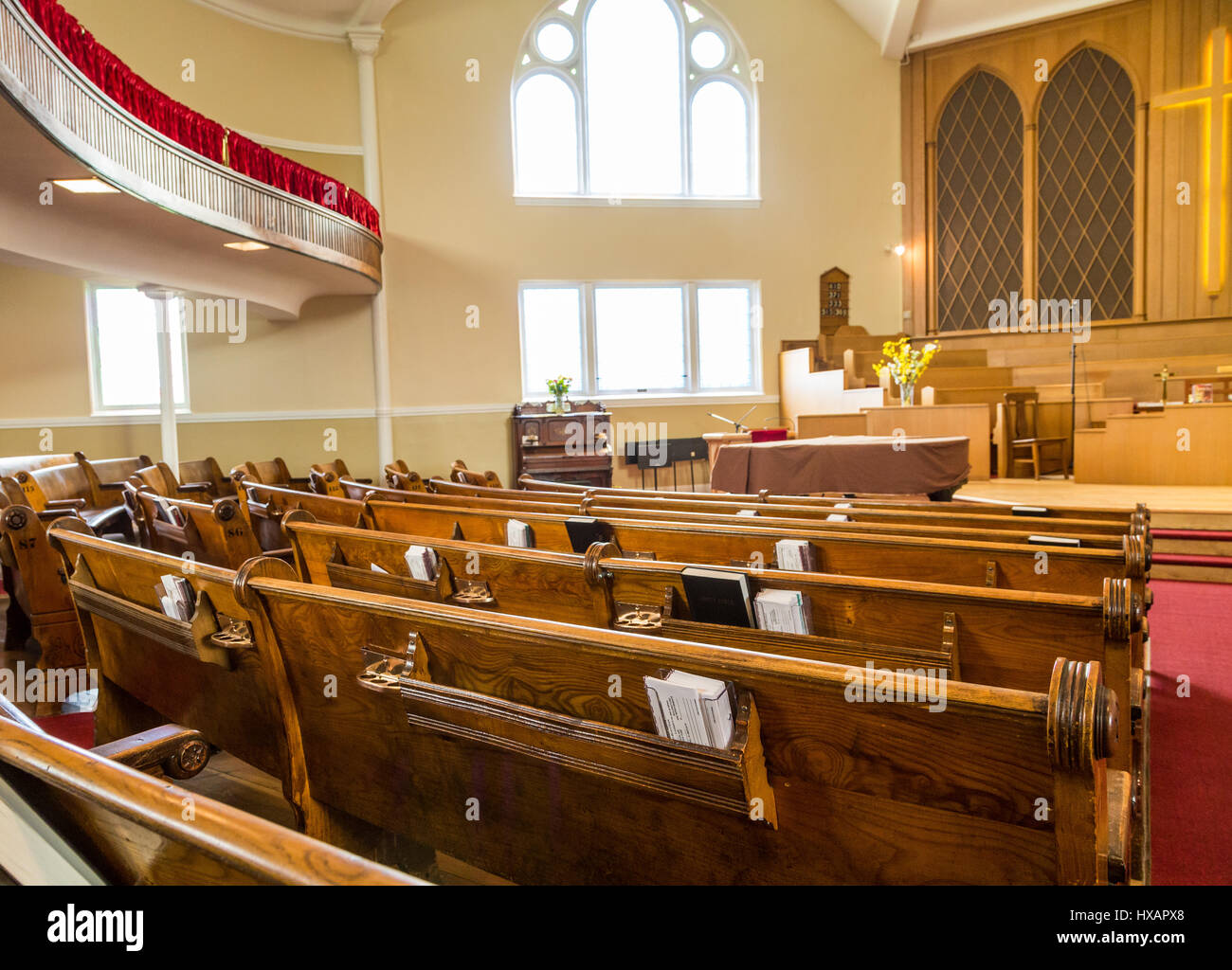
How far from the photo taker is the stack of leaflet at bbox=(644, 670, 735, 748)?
1207mm

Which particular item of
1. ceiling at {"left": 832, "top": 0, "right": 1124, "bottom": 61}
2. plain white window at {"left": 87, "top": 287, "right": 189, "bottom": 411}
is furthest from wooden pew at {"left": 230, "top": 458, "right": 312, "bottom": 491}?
ceiling at {"left": 832, "top": 0, "right": 1124, "bottom": 61}

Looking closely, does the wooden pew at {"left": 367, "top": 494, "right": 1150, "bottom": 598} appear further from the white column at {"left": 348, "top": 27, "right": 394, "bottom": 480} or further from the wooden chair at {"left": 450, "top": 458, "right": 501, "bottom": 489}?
the white column at {"left": 348, "top": 27, "right": 394, "bottom": 480}

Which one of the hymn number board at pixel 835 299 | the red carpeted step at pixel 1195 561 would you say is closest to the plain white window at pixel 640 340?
the hymn number board at pixel 835 299

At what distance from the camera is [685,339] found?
34.9ft

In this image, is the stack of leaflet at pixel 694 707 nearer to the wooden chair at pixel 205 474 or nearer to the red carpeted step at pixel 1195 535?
the red carpeted step at pixel 1195 535

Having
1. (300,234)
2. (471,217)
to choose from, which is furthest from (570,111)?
(300,234)

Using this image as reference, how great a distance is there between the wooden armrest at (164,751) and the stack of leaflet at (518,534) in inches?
56.7

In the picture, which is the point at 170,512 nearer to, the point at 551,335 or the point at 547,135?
the point at 551,335

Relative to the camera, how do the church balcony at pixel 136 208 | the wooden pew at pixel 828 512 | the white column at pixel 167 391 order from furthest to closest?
the white column at pixel 167 391 < the church balcony at pixel 136 208 < the wooden pew at pixel 828 512

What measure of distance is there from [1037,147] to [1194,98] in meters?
1.62

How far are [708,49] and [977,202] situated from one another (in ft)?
13.1

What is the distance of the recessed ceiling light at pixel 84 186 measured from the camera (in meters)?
4.59

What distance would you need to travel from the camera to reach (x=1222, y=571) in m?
4.64

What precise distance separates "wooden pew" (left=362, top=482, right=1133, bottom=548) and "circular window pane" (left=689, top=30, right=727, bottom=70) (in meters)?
8.47
